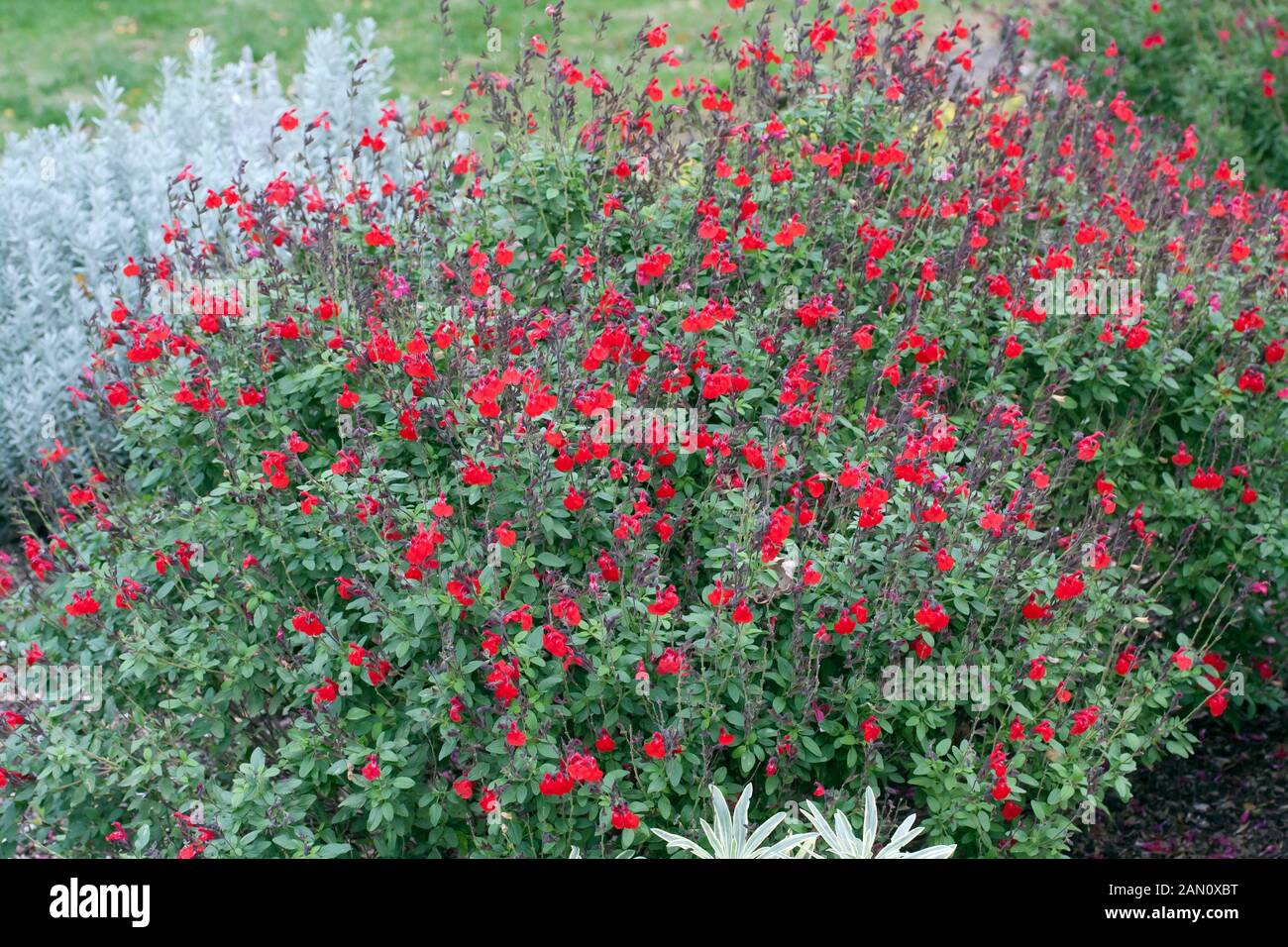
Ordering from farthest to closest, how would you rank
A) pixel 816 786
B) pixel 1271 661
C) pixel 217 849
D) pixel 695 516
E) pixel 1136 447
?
1. pixel 1271 661
2. pixel 1136 447
3. pixel 695 516
4. pixel 816 786
5. pixel 217 849

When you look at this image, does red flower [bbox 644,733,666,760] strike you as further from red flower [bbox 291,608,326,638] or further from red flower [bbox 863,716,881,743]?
red flower [bbox 291,608,326,638]

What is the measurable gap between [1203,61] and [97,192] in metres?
5.43

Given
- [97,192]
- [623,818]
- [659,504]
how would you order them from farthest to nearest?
[97,192]
[659,504]
[623,818]

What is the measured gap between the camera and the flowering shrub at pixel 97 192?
5289 millimetres

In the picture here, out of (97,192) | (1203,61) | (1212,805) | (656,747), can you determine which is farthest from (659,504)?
(1203,61)

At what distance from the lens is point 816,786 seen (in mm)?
3027

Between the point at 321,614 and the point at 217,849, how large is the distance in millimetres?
559

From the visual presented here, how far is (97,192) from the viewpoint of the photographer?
564 centimetres

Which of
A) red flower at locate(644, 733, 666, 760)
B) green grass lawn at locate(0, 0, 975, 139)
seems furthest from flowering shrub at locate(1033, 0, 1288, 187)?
red flower at locate(644, 733, 666, 760)

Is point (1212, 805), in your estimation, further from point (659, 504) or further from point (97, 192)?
point (97, 192)

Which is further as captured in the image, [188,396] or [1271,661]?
[1271,661]

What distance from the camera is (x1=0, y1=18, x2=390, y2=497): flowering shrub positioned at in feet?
17.4

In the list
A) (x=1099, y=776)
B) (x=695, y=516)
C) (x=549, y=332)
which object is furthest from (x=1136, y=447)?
(x=549, y=332)

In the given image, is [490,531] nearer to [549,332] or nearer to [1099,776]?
[549,332]
